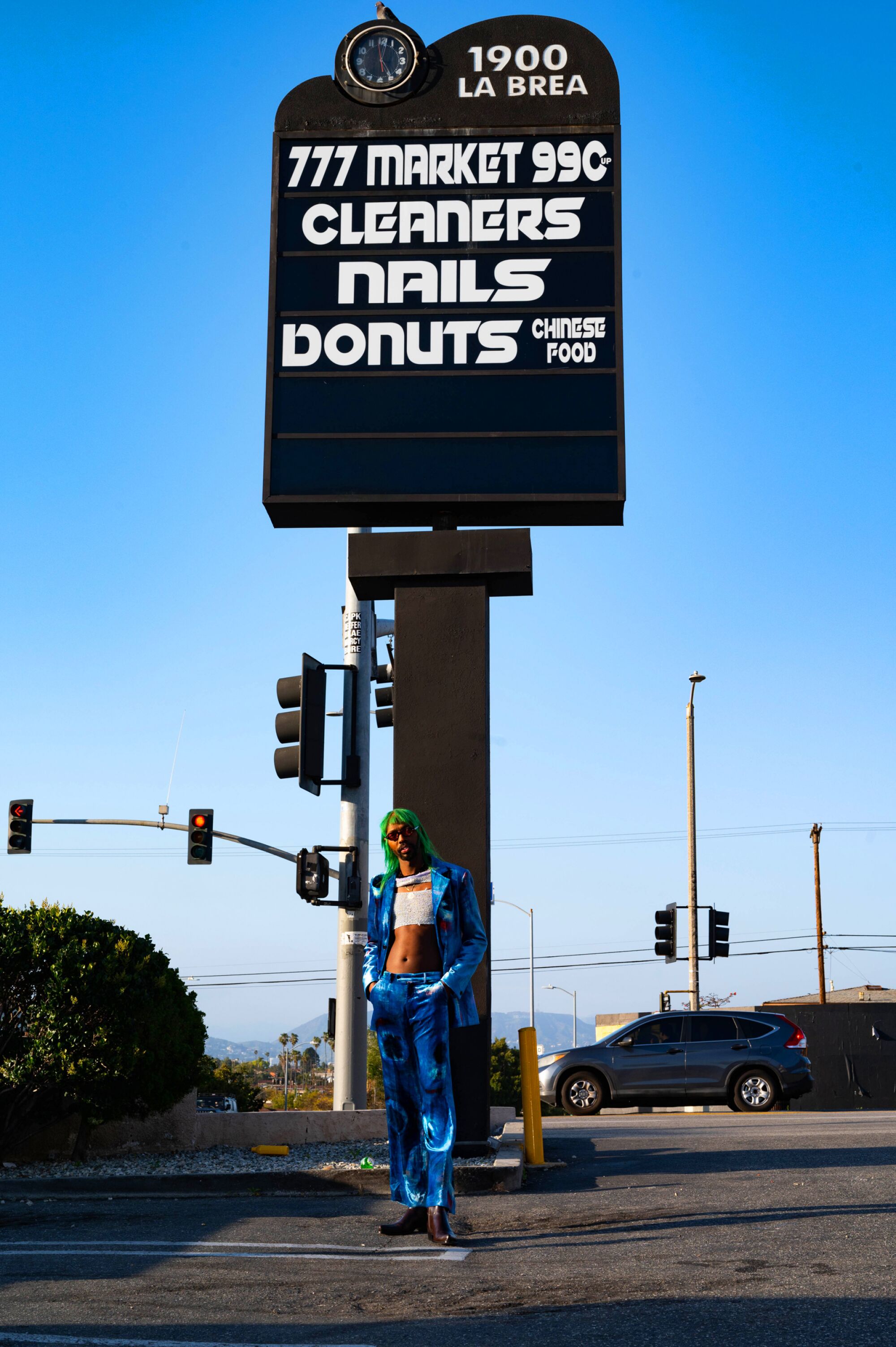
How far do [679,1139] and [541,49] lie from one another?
9811 millimetres

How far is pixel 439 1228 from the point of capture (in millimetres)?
6148

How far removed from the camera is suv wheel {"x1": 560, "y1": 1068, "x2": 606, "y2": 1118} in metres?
18.8

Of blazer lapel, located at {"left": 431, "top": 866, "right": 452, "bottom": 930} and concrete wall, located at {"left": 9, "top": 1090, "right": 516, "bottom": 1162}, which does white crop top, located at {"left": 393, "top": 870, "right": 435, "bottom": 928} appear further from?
concrete wall, located at {"left": 9, "top": 1090, "right": 516, "bottom": 1162}

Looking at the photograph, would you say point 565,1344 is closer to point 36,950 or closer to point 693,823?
point 36,950

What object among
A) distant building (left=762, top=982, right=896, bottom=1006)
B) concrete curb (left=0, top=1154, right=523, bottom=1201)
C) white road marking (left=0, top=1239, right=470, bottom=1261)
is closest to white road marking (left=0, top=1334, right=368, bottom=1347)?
white road marking (left=0, top=1239, right=470, bottom=1261)

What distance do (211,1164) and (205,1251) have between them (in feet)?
15.2

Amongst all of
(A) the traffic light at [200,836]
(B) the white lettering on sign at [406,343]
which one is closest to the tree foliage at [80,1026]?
(B) the white lettering on sign at [406,343]

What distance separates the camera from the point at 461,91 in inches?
402

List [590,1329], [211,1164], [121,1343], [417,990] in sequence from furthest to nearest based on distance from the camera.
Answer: [211,1164], [417,990], [590,1329], [121,1343]

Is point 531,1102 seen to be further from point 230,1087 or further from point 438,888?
point 230,1087

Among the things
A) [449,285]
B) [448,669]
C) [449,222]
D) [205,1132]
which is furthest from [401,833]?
[205,1132]

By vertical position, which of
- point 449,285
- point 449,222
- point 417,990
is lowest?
point 417,990

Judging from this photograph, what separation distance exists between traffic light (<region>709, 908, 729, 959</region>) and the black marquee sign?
22.6 m

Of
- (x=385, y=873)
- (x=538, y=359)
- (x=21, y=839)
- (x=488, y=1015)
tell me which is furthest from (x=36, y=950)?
(x=21, y=839)
